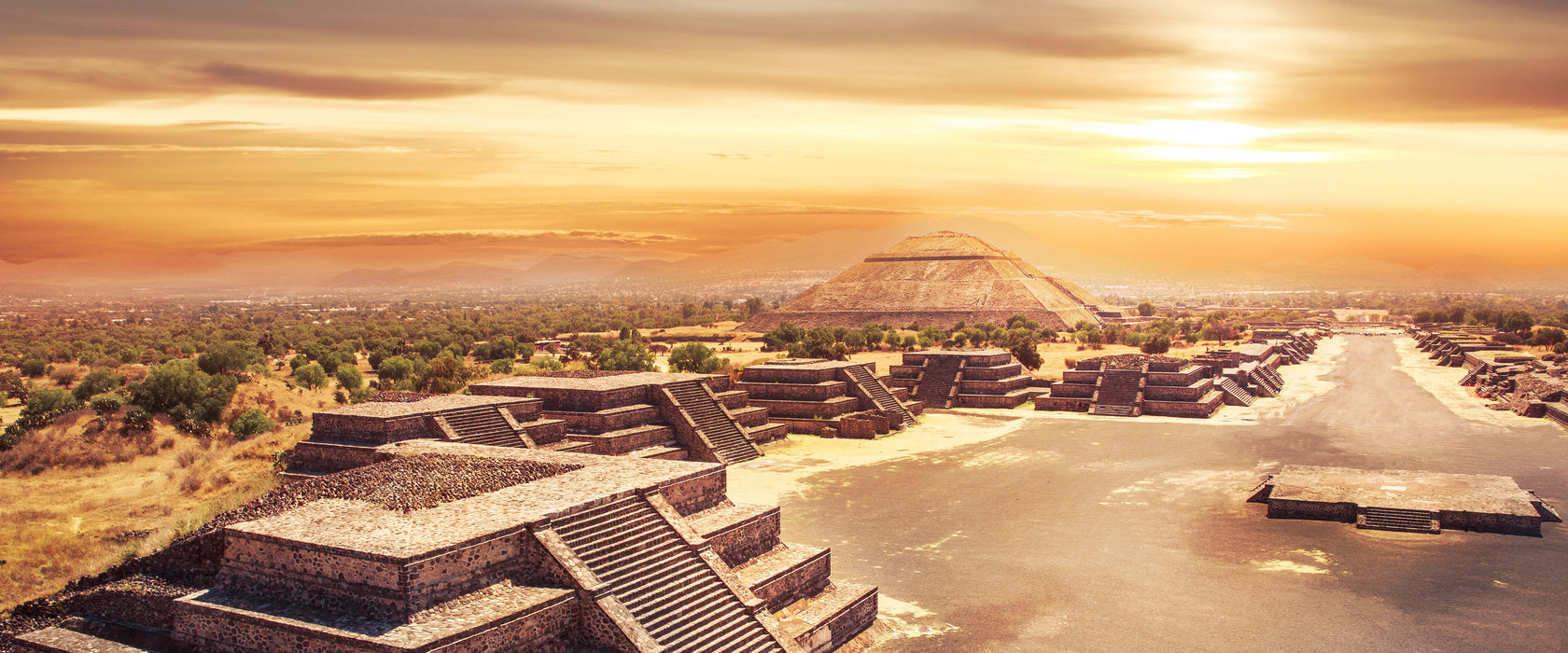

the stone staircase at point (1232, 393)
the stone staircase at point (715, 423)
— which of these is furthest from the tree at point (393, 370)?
the stone staircase at point (1232, 393)

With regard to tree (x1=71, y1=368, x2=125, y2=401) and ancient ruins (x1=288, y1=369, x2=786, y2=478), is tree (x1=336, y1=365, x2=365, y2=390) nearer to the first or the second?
tree (x1=71, y1=368, x2=125, y2=401)

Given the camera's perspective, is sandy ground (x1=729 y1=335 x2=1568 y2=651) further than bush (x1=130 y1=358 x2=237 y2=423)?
No

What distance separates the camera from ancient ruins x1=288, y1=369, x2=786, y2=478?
24391mm

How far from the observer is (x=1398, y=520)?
2247 centimetres

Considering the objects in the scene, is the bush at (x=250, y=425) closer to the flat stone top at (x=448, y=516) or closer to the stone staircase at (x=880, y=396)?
the stone staircase at (x=880, y=396)

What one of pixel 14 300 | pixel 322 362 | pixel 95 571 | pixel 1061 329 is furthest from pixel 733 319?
pixel 14 300

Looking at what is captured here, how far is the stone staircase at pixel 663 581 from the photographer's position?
13742 millimetres

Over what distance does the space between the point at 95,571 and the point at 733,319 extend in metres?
119

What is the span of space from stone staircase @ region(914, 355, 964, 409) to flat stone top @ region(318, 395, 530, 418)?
2362 centimetres

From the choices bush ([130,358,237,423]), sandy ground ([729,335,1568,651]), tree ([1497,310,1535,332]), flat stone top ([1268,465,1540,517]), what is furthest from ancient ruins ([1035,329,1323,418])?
tree ([1497,310,1535,332])

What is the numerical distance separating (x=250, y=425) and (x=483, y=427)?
15.9 m

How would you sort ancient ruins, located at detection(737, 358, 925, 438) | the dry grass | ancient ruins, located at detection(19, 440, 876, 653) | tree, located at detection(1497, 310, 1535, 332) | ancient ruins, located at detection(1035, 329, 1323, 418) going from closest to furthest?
1. ancient ruins, located at detection(19, 440, 876, 653)
2. the dry grass
3. ancient ruins, located at detection(737, 358, 925, 438)
4. ancient ruins, located at detection(1035, 329, 1323, 418)
5. tree, located at detection(1497, 310, 1535, 332)

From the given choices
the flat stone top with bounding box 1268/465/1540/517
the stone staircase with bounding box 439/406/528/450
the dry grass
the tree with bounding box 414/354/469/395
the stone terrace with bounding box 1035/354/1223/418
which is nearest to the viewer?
the dry grass

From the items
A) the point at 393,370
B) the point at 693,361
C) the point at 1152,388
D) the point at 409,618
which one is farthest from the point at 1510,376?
the point at 393,370
